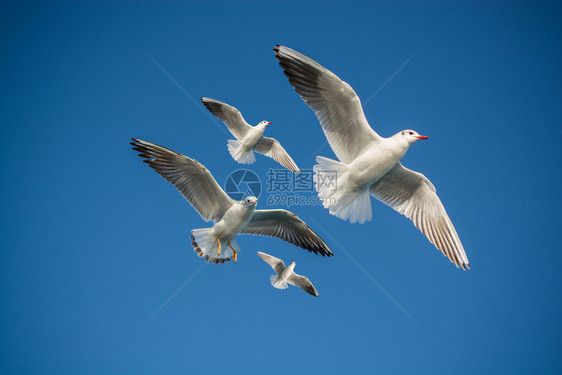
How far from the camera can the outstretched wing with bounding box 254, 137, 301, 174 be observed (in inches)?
368

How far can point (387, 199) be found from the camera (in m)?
6.51

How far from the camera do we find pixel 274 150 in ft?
31.0

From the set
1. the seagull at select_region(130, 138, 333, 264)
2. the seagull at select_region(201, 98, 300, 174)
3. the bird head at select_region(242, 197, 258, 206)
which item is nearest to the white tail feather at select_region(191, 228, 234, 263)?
the seagull at select_region(130, 138, 333, 264)

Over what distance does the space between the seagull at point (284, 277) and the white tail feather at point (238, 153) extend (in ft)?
6.15

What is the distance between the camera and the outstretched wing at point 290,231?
279 inches

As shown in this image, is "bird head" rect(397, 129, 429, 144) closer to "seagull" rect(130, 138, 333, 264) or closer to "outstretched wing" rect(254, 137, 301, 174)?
"seagull" rect(130, 138, 333, 264)

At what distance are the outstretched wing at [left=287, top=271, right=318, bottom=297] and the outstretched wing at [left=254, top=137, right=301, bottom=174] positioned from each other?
7.64ft

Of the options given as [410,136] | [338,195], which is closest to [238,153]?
[338,195]

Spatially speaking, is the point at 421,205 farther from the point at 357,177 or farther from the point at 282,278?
the point at 282,278

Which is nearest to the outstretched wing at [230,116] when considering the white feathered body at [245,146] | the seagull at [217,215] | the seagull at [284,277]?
the white feathered body at [245,146]

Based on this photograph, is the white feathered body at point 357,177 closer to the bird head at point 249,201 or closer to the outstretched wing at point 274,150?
the bird head at point 249,201

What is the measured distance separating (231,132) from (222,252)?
311 centimetres

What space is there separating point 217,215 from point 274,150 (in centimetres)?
308

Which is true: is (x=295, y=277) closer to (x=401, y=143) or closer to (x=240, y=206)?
(x=240, y=206)
